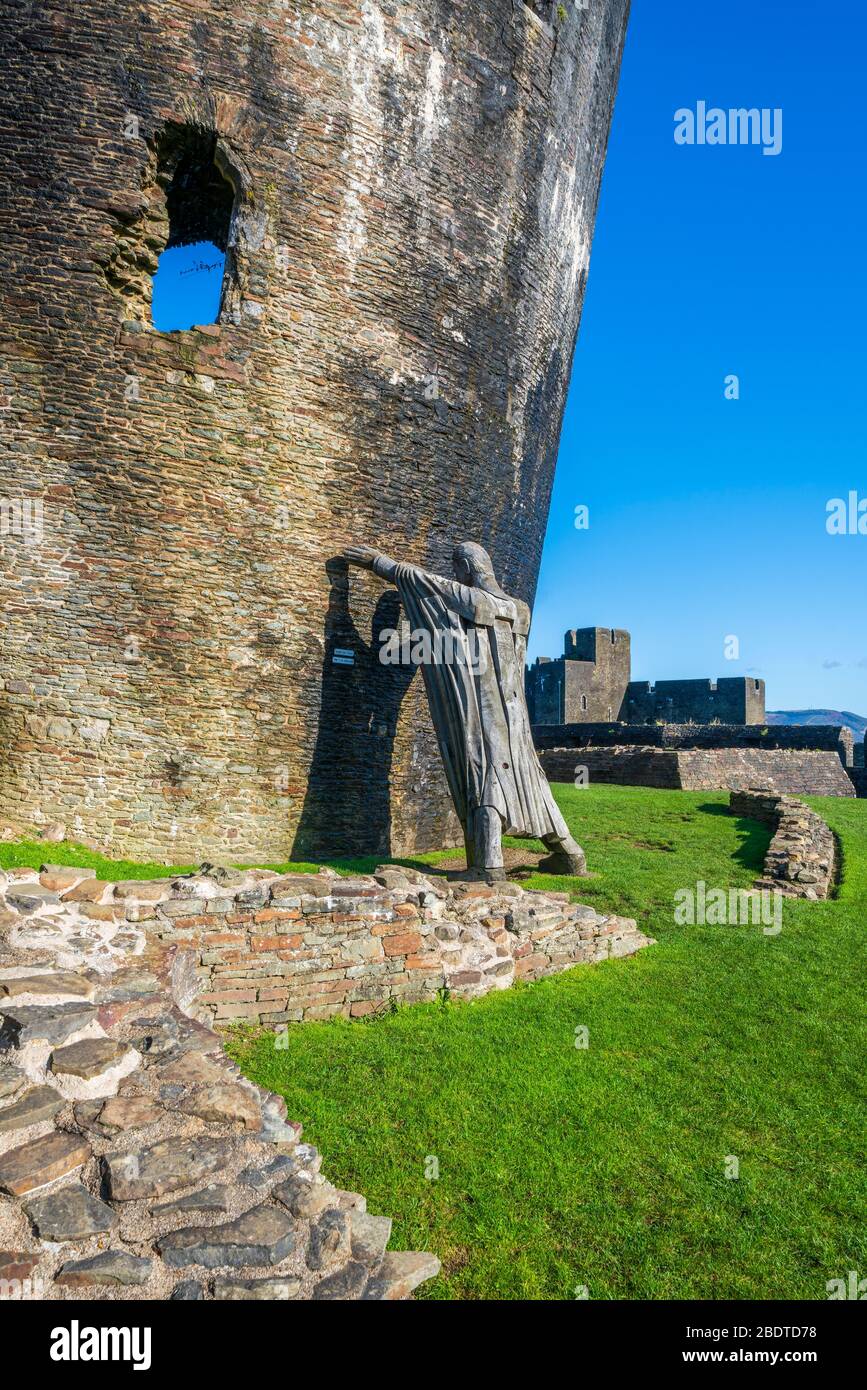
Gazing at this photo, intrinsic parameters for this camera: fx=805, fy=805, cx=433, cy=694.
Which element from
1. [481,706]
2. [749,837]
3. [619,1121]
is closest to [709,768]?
[749,837]

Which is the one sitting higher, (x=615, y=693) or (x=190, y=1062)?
(x=615, y=693)

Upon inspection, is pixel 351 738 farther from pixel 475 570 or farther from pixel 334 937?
pixel 334 937

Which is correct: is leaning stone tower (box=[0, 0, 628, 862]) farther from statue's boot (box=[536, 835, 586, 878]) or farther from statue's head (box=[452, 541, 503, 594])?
statue's boot (box=[536, 835, 586, 878])

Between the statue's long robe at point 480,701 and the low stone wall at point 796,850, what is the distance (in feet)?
9.33

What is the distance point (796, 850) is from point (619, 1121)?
7238mm

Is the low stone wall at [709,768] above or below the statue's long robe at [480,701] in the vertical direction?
below

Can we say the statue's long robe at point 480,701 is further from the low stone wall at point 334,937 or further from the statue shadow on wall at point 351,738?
the low stone wall at point 334,937

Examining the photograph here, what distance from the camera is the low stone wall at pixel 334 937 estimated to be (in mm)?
5586

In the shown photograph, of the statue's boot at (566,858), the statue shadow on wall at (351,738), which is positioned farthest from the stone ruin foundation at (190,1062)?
the statue shadow on wall at (351,738)

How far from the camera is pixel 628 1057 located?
Answer: 17.0ft

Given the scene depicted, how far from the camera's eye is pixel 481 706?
29.5 feet

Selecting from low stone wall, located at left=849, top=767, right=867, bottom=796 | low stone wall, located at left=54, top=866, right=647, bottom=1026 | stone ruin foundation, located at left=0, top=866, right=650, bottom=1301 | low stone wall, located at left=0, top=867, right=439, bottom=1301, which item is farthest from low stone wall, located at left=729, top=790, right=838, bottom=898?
low stone wall, located at left=849, top=767, right=867, bottom=796

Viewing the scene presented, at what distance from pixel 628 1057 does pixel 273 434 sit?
777 centimetres
